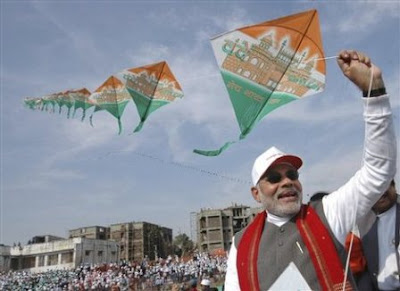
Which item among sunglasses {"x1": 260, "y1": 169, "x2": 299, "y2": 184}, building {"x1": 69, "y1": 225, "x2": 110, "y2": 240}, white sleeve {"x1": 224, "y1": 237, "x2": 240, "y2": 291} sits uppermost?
building {"x1": 69, "y1": 225, "x2": 110, "y2": 240}

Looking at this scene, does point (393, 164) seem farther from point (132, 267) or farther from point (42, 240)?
point (42, 240)

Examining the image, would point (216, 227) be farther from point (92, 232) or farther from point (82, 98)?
point (82, 98)

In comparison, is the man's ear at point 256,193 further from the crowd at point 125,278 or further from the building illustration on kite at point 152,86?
the crowd at point 125,278

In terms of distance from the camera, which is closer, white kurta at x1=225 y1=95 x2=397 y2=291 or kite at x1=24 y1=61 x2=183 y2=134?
white kurta at x1=225 y1=95 x2=397 y2=291

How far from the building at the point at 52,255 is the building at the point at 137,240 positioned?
60.9 feet

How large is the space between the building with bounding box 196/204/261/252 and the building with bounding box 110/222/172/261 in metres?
9.84

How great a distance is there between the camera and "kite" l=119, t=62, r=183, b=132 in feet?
39.1

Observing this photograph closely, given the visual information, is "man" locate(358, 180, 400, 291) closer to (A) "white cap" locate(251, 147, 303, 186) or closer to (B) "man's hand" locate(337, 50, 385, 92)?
(A) "white cap" locate(251, 147, 303, 186)

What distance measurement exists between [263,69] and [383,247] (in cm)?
329

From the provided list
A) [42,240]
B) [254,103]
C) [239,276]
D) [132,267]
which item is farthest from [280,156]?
[42,240]

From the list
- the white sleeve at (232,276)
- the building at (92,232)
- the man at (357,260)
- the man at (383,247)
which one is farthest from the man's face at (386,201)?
the building at (92,232)

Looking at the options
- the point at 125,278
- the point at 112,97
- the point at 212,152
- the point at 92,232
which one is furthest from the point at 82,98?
the point at 92,232

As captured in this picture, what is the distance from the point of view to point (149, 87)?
12.0m

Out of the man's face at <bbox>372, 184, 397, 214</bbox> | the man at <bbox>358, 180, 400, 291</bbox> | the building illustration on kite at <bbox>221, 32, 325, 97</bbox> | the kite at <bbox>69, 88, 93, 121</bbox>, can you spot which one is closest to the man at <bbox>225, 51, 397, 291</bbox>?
the man at <bbox>358, 180, 400, 291</bbox>
